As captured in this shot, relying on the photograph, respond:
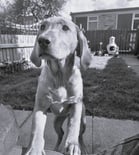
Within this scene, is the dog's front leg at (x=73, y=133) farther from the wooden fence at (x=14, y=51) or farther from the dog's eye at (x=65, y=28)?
the wooden fence at (x=14, y=51)

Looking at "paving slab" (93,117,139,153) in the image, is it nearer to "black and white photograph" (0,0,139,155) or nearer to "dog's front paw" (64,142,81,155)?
"black and white photograph" (0,0,139,155)

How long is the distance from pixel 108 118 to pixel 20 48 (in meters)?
4.78

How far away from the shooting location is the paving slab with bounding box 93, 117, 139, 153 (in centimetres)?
198

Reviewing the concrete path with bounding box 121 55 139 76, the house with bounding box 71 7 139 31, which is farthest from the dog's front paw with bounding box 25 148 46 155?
the house with bounding box 71 7 139 31

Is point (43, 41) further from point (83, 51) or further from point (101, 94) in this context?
point (101, 94)

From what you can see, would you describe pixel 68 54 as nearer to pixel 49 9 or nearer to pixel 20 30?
pixel 20 30

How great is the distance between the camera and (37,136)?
3.57ft

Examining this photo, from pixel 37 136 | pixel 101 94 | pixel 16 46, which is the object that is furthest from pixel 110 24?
Answer: pixel 37 136

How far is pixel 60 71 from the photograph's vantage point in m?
1.14

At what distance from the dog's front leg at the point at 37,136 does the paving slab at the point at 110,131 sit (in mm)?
1061

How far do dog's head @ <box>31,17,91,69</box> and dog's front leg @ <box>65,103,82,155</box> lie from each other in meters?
0.36

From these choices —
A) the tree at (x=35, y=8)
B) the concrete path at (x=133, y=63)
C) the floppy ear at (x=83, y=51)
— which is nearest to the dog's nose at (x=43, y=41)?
the floppy ear at (x=83, y=51)

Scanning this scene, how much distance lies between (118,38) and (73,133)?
1139 cm

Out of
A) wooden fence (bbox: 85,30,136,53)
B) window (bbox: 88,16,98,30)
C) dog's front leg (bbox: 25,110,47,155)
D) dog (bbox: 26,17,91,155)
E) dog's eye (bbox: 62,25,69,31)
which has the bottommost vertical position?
dog's front leg (bbox: 25,110,47,155)
